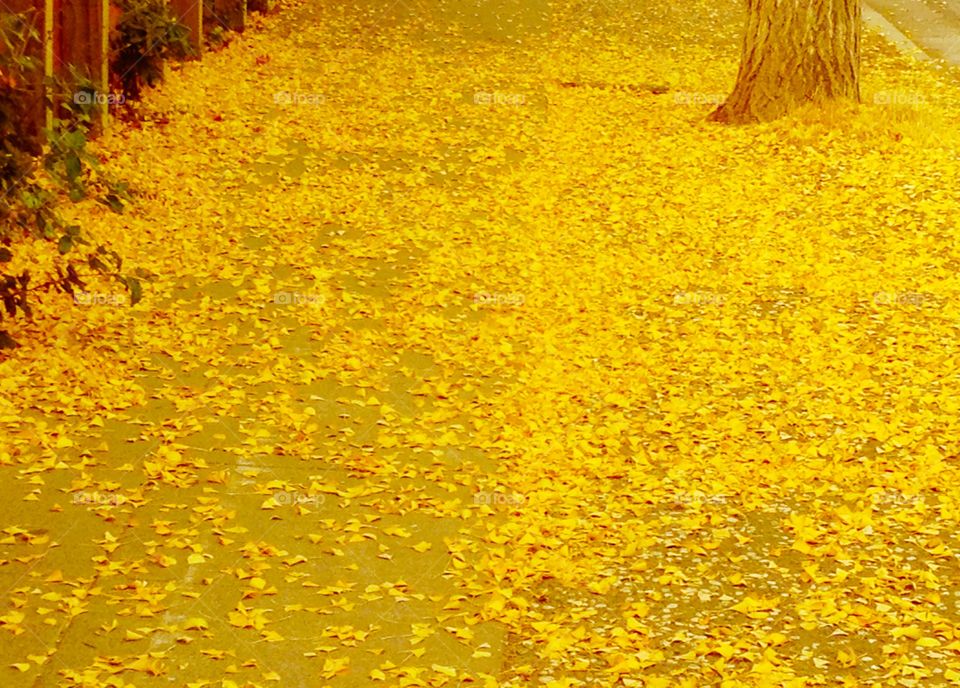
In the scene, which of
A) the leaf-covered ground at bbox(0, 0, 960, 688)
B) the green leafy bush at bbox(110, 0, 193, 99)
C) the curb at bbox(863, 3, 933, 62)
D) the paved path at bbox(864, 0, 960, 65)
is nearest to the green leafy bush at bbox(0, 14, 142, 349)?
the leaf-covered ground at bbox(0, 0, 960, 688)

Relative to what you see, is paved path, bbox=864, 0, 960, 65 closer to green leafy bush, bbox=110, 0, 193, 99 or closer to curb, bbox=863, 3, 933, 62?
curb, bbox=863, 3, 933, 62

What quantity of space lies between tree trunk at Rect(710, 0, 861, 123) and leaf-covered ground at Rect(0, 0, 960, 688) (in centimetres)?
31

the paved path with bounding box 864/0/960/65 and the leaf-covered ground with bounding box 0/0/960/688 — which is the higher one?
the paved path with bounding box 864/0/960/65

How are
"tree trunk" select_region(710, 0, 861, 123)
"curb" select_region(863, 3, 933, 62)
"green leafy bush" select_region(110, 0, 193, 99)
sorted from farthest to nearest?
"curb" select_region(863, 3, 933, 62) → "green leafy bush" select_region(110, 0, 193, 99) → "tree trunk" select_region(710, 0, 861, 123)

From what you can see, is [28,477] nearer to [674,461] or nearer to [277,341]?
[277,341]

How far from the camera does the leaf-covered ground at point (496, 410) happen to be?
237 inches

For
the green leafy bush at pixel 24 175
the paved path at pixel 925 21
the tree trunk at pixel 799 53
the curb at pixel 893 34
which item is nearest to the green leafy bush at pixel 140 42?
the green leafy bush at pixel 24 175

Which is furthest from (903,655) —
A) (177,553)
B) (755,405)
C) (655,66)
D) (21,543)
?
(655,66)

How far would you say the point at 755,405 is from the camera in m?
8.36

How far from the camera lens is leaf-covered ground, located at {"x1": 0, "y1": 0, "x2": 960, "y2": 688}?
6031 millimetres

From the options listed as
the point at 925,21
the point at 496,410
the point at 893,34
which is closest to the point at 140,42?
the point at 496,410

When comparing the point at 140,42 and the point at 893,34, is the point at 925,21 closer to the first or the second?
the point at 893,34

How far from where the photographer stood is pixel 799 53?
1343 centimetres

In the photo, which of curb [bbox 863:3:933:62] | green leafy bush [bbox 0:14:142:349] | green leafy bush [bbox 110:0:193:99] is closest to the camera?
green leafy bush [bbox 0:14:142:349]
